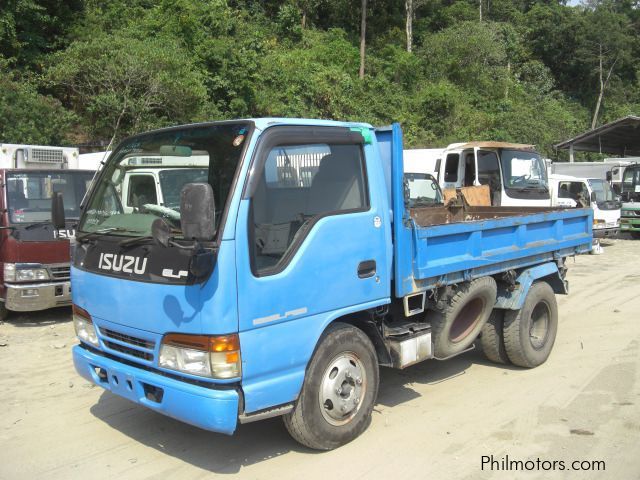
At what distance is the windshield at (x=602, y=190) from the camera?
17.4 meters

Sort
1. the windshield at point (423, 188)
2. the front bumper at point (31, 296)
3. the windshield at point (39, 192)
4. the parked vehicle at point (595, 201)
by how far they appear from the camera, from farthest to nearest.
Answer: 1. the parked vehicle at point (595, 201)
2. the windshield at point (423, 188)
3. the windshield at point (39, 192)
4. the front bumper at point (31, 296)

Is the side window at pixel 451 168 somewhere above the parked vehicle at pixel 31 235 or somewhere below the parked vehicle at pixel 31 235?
above

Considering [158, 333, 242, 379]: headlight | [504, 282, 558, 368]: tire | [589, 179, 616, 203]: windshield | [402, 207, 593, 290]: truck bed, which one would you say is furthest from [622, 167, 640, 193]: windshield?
[158, 333, 242, 379]: headlight

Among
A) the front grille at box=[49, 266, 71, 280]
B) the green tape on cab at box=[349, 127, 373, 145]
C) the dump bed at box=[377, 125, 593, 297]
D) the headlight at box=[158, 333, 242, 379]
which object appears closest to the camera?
the headlight at box=[158, 333, 242, 379]

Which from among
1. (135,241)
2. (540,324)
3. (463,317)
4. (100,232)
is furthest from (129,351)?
(540,324)

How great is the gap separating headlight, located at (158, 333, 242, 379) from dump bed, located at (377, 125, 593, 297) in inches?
60.6

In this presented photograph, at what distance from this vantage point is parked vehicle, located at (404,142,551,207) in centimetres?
1231

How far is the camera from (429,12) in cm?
4247

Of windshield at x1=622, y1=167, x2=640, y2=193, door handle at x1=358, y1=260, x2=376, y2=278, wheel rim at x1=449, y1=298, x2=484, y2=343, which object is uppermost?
windshield at x1=622, y1=167, x2=640, y2=193

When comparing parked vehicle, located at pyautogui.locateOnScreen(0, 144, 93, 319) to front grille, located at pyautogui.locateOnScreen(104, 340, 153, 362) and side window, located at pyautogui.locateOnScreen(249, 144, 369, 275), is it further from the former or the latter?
side window, located at pyautogui.locateOnScreen(249, 144, 369, 275)

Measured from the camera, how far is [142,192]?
162 inches

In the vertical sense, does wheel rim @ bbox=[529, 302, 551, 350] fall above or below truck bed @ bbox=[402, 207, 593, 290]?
below

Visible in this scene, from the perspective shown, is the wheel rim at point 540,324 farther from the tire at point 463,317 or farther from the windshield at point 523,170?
the windshield at point 523,170

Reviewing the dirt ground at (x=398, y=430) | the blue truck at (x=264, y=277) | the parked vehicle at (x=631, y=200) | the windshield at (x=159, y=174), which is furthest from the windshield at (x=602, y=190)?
the windshield at (x=159, y=174)
